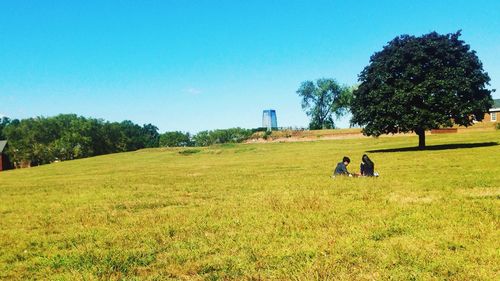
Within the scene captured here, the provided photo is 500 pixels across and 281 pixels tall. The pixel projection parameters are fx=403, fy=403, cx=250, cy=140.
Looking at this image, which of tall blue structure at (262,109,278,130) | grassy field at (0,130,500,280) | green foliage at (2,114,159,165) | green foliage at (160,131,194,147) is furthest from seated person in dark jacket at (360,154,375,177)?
green foliage at (160,131,194,147)

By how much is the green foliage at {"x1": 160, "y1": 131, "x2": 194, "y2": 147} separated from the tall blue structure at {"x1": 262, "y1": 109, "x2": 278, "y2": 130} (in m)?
52.2

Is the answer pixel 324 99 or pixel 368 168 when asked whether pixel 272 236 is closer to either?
pixel 368 168

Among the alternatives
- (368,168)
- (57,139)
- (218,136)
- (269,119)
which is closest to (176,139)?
(218,136)

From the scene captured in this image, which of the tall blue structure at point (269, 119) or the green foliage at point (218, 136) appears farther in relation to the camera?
the tall blue structure at point (269, 119)

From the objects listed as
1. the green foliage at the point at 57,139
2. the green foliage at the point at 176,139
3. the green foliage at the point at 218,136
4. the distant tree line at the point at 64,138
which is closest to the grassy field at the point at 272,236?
the distant tree line at the point at 64,138

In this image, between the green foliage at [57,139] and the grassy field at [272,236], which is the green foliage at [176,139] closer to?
the green foliage at [57,139]

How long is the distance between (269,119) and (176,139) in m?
59.2

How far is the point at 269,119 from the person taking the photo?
147 m

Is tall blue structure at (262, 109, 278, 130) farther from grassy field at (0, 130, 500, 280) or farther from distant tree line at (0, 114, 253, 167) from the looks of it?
grassy field at (0, 130, 500, 280)

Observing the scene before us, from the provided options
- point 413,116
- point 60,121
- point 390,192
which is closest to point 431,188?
point 390,192

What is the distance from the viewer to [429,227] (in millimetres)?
9484

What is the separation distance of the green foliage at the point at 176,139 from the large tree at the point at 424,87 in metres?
151

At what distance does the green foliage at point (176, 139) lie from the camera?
18838cm

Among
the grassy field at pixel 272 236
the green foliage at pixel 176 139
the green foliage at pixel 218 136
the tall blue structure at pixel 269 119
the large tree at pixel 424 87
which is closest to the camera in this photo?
the grassy field at pixel 272 236
